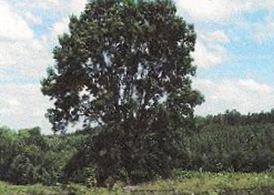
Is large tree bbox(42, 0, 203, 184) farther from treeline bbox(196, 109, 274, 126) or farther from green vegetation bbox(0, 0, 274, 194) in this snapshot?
treeline bbox(196, 109, 274, 126)


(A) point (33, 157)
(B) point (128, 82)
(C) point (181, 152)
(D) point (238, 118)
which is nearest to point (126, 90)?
(B) point (128, 82)

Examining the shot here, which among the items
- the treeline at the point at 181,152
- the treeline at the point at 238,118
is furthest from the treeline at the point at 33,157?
the treeline at the point at 238,118

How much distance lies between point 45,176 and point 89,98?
2765 centimetres

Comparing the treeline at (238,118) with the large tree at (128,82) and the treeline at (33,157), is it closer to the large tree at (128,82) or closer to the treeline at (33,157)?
the treeline at (33,157)

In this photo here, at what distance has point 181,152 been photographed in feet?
121

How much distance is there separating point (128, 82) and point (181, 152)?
5.11m

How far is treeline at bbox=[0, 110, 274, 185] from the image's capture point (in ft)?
120

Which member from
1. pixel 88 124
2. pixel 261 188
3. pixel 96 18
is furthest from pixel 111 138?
pixel 261 188

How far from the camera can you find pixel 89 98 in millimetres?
35531

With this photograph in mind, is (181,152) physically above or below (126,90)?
below

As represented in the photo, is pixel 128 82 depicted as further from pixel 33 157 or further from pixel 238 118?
pixel 238 118

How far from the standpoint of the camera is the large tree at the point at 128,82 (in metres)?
35.0

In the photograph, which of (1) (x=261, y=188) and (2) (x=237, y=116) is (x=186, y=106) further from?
(2) (x=237, y=116)

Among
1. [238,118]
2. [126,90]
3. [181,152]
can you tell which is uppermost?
[238,118]
